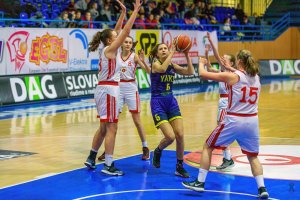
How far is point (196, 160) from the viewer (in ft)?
33.2

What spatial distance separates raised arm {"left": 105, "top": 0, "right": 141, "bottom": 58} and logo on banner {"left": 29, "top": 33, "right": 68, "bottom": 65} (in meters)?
11.1

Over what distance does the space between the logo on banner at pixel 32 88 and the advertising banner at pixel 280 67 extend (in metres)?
14.6

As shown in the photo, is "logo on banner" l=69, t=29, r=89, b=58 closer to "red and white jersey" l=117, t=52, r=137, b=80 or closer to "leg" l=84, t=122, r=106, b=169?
"red and white jersey" l=117, t=52, r=137, b=80

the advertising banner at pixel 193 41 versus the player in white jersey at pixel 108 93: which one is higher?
the advertising banner at pixel 193 41

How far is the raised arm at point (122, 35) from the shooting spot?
8422 millimetres

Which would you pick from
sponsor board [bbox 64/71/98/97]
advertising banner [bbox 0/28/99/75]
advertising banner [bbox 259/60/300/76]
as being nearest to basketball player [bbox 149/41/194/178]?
advertising banner [bbox 0/28/99/75]

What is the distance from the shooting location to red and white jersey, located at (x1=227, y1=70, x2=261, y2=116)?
25.2 ft

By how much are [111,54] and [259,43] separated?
81.0ft

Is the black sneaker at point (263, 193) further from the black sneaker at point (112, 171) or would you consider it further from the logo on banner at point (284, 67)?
A: the logo on banner at point (284, 67)

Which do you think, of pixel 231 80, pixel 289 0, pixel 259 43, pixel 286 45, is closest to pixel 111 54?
pixel 231 80

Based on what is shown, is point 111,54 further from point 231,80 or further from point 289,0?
point 289,0

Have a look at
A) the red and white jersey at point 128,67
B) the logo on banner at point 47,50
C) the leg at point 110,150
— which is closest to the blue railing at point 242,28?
the logo on banner at point 47,50

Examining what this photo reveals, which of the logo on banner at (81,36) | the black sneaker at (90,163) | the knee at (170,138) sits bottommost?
the black sneaker at (90,163)

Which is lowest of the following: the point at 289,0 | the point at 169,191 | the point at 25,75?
the point at 169,191
